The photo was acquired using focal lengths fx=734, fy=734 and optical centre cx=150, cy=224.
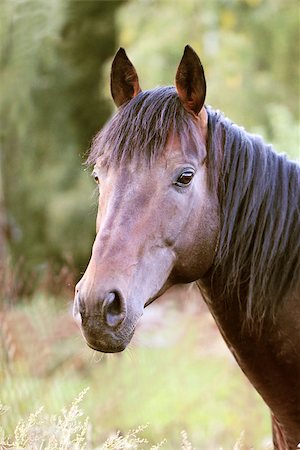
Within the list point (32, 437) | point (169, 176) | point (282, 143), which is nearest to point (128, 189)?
point (169, 176)

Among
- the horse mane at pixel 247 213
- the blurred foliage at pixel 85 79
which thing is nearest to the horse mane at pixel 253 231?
the horse mane at pixel 247 213

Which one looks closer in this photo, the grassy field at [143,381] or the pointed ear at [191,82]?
the pointed ear at [191,82]

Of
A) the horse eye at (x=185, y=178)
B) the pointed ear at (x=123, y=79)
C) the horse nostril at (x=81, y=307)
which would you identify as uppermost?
the pointed ear at (x=123, y=79)

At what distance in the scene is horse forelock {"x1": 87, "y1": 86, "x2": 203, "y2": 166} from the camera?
2477 mm

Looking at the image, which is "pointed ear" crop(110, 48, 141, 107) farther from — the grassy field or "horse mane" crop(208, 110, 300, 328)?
the grassy field

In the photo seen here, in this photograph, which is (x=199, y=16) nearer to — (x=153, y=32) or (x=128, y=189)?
(x=153, y=32)

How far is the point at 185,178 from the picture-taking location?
2.50 meters

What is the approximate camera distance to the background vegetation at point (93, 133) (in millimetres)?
6320

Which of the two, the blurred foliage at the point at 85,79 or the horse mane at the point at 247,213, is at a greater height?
the blurred foliage at the point at 85,79

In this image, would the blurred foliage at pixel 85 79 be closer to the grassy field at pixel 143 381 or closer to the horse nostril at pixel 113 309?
the grassy field at pixel 143 381

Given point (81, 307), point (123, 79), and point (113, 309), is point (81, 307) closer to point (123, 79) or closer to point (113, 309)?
point (113, 309)

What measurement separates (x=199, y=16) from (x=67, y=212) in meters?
3.53

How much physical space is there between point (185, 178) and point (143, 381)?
14.9 ft

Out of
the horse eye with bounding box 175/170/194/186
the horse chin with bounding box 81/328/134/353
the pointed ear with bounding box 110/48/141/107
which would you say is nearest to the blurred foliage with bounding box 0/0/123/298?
the pointed ear with bounding box 110/48/141/107
